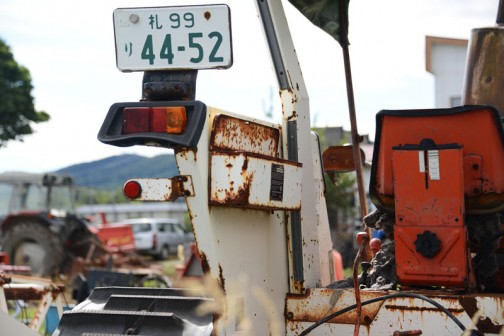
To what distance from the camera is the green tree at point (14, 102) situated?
29.6 m

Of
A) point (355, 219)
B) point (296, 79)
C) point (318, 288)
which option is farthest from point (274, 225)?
point (355, 219)

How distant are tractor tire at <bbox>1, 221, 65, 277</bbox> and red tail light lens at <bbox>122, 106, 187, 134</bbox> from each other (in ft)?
49.3

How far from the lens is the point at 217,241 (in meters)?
3.04

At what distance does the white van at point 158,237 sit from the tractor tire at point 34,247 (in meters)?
11.8

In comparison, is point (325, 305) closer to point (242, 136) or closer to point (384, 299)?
point (384, 299)

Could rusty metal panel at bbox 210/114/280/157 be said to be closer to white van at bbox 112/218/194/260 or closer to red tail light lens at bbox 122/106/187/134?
red tail light lens at bbox 122/106/187/134

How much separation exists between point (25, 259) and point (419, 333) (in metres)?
15.7

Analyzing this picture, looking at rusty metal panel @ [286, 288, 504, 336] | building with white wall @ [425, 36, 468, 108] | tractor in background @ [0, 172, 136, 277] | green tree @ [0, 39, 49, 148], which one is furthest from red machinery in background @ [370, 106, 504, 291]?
green tree @ [0, 39, 49, 148]

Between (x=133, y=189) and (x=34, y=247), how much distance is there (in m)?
15.9

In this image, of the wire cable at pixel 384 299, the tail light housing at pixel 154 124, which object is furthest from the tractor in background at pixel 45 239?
the tail light housing at pixel 154 124

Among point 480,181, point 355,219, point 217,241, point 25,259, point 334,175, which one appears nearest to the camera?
point 217,241

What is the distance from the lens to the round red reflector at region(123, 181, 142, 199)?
298 cm

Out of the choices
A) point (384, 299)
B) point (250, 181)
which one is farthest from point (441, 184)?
point (250, 181)

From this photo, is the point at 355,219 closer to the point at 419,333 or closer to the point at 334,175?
the point at 334,175
